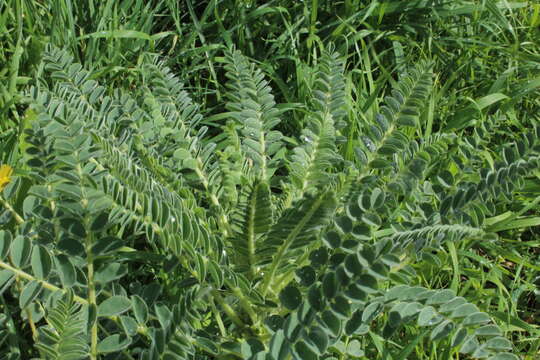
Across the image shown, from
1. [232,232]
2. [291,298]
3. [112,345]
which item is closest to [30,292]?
[112,345]

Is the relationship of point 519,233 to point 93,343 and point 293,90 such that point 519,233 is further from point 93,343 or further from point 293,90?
point 93,343

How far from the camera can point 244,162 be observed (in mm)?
1861

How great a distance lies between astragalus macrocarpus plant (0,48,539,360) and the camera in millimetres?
1176

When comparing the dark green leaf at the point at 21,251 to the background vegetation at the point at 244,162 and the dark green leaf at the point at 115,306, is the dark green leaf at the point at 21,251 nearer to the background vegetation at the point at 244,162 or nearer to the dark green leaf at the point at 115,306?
the background vegetation at the point at 244,162

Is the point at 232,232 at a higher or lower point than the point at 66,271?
lower

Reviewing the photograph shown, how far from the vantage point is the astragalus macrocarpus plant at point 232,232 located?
118 centimetres

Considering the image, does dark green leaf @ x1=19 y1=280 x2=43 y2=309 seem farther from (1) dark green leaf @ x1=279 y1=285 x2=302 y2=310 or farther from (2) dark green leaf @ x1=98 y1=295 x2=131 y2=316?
(1) dark green leaf @ x1=279 y1=285 x2=302 y2=310

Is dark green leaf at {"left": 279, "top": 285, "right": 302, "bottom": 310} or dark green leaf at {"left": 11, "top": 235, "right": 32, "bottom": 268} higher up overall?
dark green leaf at {"left": 11, "top": 235, "right": 32, "bottom": 268}

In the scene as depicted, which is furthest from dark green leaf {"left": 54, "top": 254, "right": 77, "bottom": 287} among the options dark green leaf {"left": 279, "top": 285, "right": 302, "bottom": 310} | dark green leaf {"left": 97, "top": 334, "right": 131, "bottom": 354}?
dark green leaf {"left": 279, "top": 285, "right": 302, "bottom": 310}

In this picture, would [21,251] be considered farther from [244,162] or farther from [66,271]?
Result: [244,162]

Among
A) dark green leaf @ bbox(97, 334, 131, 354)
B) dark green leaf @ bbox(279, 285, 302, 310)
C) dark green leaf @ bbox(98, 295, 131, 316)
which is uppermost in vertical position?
dark green leaf @ bbox(98, 295, 131, 316)

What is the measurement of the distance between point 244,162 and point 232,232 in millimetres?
281

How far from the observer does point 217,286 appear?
51.0 inches

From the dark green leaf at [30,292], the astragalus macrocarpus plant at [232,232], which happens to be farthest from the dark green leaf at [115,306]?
the dark green leaf at [30,292]
